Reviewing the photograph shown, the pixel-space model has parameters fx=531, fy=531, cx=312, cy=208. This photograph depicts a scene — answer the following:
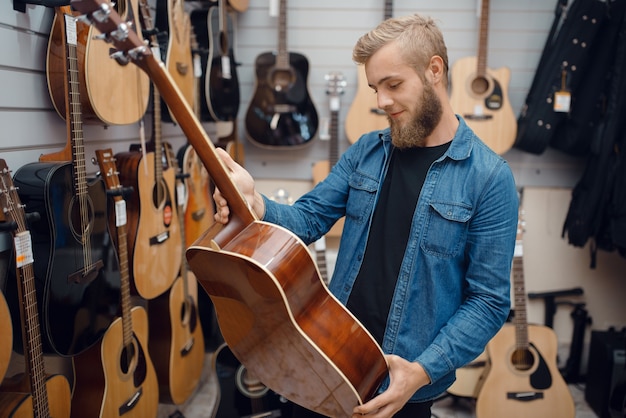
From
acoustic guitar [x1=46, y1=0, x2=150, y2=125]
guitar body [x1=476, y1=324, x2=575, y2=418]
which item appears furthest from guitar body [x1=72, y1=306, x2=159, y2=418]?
guitar body [x1=476, y1=324, x2=575, y2=418]

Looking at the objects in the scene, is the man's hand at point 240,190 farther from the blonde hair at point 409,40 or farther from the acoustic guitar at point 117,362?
the acoustic guitar at point 117,362

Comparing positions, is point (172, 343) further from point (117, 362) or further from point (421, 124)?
point (421, 124)

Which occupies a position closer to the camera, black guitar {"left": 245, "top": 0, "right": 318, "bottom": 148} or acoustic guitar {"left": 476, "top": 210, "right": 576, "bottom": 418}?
acoustic guitar {"left": 476, "top": 210, "right": 576, "bottom": 418}

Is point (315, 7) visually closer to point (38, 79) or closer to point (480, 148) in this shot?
point (38, 79)

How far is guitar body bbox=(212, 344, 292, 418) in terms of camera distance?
8.79 feet

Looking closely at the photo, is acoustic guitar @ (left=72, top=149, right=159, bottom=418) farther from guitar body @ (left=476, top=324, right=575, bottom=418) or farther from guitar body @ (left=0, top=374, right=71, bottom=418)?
guitar body @ (left=476, top=324, right=575, bottom=418)

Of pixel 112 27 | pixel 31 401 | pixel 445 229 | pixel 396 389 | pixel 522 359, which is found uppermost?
pixel 112 27

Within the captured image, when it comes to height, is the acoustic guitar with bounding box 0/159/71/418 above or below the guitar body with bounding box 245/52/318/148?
below

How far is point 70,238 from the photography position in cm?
171

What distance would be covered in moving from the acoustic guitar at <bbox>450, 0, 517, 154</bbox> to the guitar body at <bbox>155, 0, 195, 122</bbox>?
1637 millimetres

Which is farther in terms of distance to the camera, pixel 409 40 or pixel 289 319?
pixel 409 40

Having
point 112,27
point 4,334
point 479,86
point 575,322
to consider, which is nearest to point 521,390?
point 575,322

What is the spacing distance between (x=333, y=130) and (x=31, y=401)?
241 cm

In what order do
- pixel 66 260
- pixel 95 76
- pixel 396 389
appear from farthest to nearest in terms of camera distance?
pixel 95 76 → pixel 66 260 → pixel 396 389
